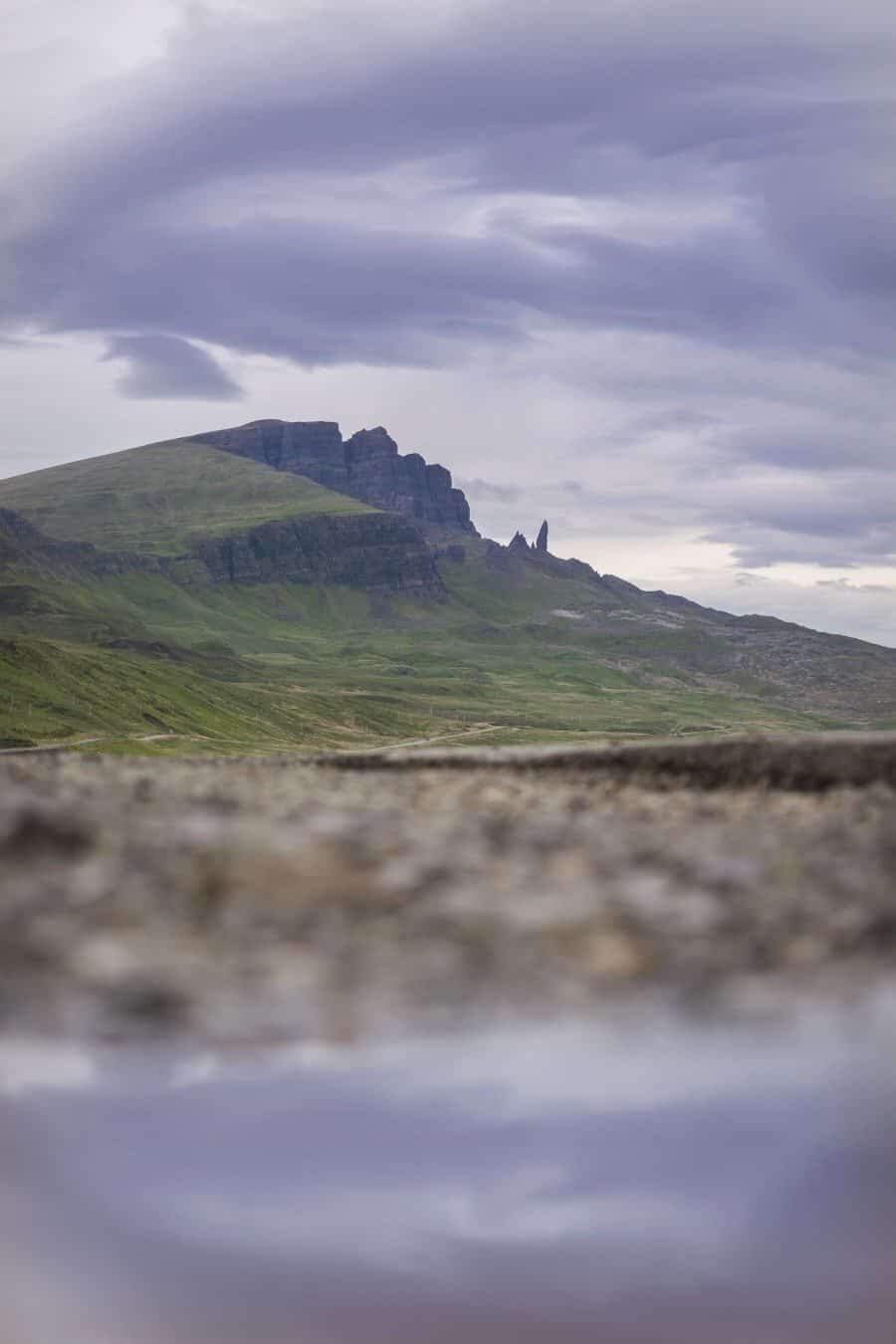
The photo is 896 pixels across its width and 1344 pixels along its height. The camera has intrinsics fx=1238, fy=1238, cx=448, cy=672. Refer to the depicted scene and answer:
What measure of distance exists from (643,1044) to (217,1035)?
2.91 m

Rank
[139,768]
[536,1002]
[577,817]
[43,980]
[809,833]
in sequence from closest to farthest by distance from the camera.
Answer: [536,1002]
[43,980]
[809,833]
[577,817]
[139,768]

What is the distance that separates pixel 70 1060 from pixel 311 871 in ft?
7.60

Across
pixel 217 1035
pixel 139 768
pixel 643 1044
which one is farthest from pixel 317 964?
pixel 139 768

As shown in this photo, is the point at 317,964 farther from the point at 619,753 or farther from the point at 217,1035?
the point at 619,753

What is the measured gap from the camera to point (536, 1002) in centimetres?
842

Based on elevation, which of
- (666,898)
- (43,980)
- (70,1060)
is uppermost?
(666,898)

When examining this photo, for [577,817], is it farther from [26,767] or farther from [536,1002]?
[26,767]

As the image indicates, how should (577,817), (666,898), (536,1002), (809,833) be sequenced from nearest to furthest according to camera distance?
(536,1002)
(666,898)
(809,833)
(577,817)

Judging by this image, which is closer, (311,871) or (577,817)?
(311,871)

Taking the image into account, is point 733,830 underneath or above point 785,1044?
above

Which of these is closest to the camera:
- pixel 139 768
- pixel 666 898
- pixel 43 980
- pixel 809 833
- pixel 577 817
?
pixel 43 980

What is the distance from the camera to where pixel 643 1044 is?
8.42 metres

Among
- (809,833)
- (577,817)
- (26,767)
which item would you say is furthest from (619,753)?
(26,767)

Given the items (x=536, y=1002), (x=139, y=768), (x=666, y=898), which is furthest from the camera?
(x=139, y=768)
